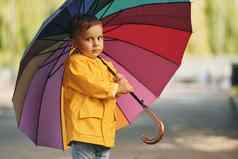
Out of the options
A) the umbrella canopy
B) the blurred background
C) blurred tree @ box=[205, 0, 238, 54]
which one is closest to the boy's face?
the umbrella canopy

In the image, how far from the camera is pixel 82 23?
13.8 ft

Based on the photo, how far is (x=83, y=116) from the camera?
4062 mm

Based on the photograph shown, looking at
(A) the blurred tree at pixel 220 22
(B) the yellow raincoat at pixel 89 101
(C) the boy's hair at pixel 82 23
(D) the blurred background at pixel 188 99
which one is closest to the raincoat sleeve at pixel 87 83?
(B) the yellow raincoat at pixel 89 101

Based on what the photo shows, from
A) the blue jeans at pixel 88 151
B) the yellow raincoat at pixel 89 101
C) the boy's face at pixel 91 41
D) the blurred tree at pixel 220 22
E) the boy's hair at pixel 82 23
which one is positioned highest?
the boy's hair at pixel 82 23

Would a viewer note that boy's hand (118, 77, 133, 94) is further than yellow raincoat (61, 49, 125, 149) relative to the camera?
Yes

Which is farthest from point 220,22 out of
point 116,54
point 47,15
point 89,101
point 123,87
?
point 89,101

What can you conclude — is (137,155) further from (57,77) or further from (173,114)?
(173,114)

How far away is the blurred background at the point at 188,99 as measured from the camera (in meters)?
9.98

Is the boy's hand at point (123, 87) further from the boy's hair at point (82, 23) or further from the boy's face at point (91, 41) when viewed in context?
the boy's hair at point (82, 23)

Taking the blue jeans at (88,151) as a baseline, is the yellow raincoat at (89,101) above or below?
above

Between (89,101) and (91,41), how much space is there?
35 cm

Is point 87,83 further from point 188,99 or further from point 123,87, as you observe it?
point 188,99

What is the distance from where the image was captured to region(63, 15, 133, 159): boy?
161 inches

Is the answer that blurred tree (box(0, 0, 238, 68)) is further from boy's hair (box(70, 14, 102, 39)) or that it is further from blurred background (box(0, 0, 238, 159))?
boy's hair (box(70, 14, 102, 39))
